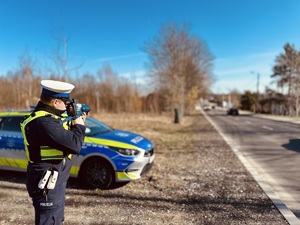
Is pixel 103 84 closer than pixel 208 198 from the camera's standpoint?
No

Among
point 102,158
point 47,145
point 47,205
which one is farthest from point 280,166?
point 47,145

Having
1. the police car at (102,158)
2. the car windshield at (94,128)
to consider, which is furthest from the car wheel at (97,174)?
the car windshield at (94,128)

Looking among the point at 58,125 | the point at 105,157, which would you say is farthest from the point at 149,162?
the point at 58,125

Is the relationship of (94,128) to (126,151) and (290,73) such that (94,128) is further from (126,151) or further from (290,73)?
(290,73)

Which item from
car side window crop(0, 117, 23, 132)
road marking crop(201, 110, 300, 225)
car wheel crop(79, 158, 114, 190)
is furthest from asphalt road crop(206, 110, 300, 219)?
car side window crop(0, 117, 23, 132)

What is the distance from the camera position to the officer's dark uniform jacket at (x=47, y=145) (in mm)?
2178

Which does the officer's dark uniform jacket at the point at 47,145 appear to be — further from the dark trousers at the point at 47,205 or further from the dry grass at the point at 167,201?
the dry grass at the point at 167,201

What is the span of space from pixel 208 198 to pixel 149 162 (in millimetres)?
1439

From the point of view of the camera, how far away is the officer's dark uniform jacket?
218 centimetres

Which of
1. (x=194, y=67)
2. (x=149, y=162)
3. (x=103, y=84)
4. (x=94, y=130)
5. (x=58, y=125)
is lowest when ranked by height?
(x=149, y=162)

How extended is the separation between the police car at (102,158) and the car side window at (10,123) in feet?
0.09

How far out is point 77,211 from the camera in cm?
409

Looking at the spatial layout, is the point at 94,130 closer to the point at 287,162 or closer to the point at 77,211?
the point at 77,211

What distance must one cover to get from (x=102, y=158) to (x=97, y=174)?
0.33 meters
